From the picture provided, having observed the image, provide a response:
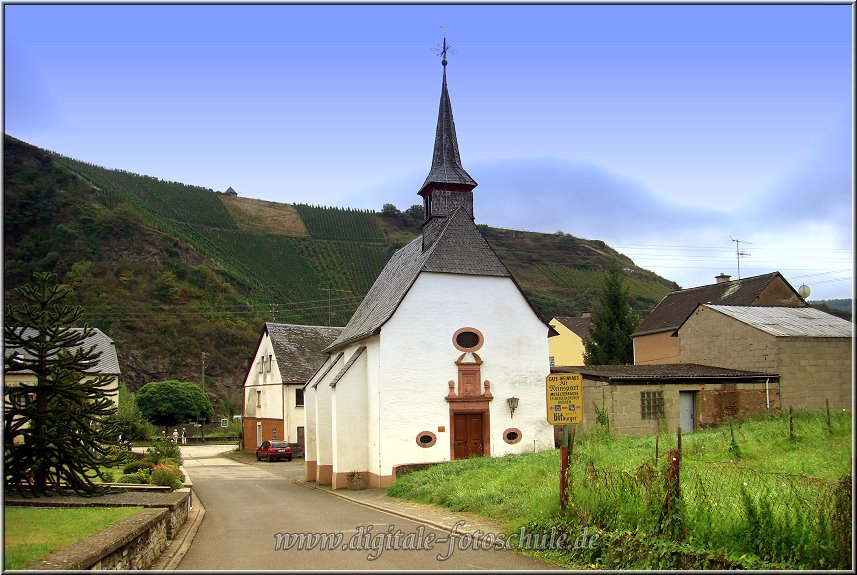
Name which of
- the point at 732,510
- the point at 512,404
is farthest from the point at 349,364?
the point at 732,510

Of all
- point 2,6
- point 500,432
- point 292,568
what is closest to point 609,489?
point 292,568

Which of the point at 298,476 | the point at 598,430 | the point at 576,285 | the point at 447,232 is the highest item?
the point at 576,285

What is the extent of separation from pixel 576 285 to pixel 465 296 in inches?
3686

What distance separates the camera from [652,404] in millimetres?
27109

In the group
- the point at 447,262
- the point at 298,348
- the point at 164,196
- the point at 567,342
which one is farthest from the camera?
the point at 164,196

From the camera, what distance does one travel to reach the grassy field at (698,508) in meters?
8.84

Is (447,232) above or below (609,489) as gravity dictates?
above

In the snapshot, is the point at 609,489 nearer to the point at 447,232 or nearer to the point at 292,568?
the point at 292,568

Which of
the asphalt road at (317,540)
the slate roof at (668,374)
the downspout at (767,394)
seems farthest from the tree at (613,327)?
the asphalt road at (317,540)

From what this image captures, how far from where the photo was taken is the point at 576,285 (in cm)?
11762

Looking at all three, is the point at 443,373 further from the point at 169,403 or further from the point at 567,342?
the point at 567,342

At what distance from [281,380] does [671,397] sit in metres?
25.2

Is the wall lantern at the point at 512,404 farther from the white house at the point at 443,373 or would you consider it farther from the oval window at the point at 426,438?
the oval window at the point at 426,438

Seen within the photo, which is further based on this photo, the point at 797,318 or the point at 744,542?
the point at 797,318
